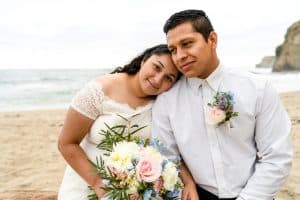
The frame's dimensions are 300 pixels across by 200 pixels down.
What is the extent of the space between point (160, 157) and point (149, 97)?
88 centimetres

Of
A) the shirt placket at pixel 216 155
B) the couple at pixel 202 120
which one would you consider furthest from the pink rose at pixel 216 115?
the shirt placket at pixel 216 155

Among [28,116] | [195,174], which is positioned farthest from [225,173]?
[28,116]

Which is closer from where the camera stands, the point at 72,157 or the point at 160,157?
the point at 160,157

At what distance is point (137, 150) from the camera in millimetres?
2818

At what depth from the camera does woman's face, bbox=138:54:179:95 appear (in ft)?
10.8

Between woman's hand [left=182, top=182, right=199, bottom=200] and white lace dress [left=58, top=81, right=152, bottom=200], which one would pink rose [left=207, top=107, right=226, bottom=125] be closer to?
woman's hand [left=182, top=182, right=199, bottom=200]

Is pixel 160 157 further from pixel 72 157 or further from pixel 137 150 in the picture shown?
pixel 72 157

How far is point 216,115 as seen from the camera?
2.98 meters

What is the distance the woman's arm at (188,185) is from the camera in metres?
3.20

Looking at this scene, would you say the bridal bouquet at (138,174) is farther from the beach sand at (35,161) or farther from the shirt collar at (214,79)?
the beach sand at (35,161)

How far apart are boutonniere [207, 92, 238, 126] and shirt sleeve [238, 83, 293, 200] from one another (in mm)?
224

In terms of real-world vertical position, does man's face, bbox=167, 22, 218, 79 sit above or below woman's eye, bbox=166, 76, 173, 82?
above

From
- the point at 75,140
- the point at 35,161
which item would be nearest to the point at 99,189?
the point at 75,140

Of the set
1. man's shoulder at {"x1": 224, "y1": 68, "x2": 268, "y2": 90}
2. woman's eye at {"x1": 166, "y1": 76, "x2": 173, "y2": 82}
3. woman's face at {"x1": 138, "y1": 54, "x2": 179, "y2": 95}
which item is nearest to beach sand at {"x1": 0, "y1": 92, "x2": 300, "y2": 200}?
woman's face at {"x1": 138, "y1": 54, "x2": 179, "y2": 95}
